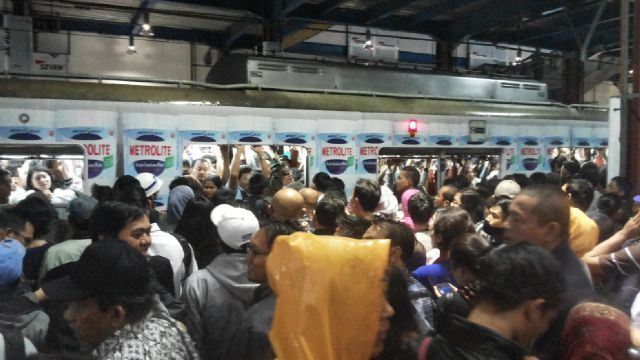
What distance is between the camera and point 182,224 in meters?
4.20

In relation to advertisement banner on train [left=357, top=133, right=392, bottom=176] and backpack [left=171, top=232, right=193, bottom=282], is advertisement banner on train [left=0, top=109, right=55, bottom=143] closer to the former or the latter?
backpack [left=171, top=232, right=193, bottom=282]

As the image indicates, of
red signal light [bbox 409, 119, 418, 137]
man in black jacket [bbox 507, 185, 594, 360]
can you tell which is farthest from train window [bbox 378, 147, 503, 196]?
man in black jacket [bbox 507, 185, 594, 360]

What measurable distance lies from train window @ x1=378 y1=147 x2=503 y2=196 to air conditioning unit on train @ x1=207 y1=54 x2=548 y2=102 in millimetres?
1140

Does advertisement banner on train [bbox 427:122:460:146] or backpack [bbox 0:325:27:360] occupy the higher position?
advertisement banner on train [bbox 427:122:460:146]

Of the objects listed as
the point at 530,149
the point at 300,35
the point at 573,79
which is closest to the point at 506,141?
the point at 530,149

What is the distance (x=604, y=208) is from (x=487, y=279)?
12.4 ft

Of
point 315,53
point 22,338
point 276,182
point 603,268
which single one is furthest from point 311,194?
point 315,53

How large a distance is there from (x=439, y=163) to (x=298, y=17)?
552 centimetres

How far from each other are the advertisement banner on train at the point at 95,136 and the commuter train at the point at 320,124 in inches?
0.4

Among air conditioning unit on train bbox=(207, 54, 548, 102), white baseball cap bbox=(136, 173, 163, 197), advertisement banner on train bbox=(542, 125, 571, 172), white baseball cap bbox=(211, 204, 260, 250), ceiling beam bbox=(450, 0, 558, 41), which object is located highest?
ceiling beam bbox=(450, 0, 558, 41)

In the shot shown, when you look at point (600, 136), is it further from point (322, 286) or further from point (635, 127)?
point (322, 286)

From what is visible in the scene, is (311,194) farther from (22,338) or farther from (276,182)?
(22,338)

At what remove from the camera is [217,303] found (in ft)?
9.13

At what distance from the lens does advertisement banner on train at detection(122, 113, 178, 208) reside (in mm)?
6660
